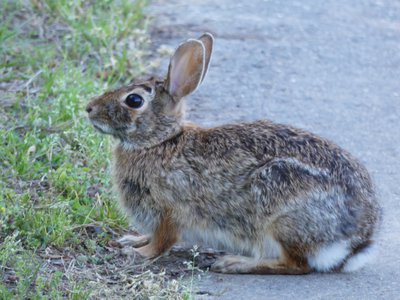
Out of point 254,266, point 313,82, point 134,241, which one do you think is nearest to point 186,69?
point 134,241

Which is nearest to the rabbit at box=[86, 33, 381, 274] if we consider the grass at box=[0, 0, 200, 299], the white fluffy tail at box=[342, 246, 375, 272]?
the white fluffy tail at box=[342, 246, 375, 272]

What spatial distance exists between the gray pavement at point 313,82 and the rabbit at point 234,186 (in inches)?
6.6

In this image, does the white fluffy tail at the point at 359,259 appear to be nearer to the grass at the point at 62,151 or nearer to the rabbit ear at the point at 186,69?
the grass at the point at 62,151

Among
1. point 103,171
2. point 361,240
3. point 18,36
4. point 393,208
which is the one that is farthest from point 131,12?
point 361,240

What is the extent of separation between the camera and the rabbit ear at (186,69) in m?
5.18

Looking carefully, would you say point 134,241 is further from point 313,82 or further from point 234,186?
point 313,82

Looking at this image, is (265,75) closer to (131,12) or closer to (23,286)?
(131,12)

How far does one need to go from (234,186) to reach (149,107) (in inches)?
25.7

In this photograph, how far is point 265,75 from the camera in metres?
7.70

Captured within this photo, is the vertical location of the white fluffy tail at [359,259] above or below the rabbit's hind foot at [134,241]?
above

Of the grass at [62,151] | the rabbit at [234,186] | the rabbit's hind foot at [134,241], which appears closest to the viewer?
the grass at [62,151]

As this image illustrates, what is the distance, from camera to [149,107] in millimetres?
5121

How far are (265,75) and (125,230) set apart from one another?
2.72 m

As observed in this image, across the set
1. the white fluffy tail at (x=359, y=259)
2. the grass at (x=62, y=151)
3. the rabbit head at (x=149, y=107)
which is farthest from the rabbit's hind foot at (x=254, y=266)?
the rabbit head at (x=149, y=107)
